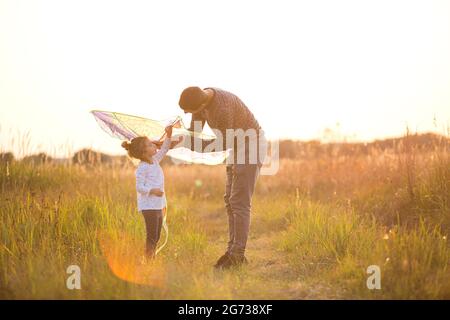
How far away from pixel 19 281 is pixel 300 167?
7.90m

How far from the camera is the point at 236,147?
507 cm

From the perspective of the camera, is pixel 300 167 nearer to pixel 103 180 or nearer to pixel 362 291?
pixel 103 180

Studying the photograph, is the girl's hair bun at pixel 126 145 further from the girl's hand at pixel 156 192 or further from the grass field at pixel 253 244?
the grass field at pixel 253 244

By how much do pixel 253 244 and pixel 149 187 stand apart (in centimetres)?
249

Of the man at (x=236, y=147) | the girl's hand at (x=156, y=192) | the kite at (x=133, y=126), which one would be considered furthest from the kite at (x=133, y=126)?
the girl's hand at (x=156, y=192)

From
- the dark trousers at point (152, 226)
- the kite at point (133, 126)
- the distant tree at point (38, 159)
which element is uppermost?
the kite at point (133, 126)

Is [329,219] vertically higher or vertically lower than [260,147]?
lower

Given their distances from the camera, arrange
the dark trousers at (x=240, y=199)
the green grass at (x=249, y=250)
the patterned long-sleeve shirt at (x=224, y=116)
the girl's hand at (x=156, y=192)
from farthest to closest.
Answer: the dark trousers at (x=240, y=199), the patterned long-sleeve shirt at (x=224, y=116), the girl's hand at (x=156, y=192), the green grass at (x=249, y=250)

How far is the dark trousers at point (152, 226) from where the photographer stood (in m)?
4.87

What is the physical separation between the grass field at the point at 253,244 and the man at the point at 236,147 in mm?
311

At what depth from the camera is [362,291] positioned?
4102 millimetres

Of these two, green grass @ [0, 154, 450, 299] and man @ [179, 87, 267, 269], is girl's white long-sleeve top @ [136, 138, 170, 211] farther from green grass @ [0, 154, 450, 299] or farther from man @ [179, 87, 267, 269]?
man @ [179, 87, 267, 269]

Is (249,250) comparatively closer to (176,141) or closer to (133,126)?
(176,141)
